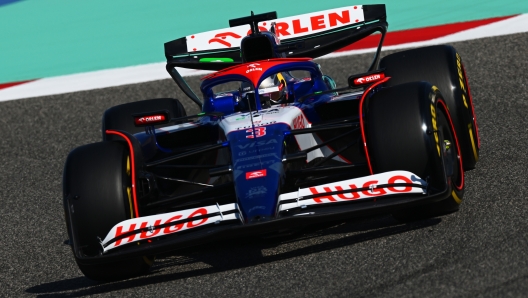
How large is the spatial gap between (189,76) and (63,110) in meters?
1.60

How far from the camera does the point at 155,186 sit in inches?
253

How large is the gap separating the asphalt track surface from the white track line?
9.47 feet

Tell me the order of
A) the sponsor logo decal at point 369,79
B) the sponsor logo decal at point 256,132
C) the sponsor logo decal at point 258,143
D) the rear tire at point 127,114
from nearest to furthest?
the sponsor logo decal at point 258,143
the sponsor logo decal at point 256,132
the sponsor logo decal at point 369,79
the rear tire at point 127,114

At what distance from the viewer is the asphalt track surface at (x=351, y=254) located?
5195 mm

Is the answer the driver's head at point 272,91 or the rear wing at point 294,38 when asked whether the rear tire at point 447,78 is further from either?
the rear wing at point 294,38

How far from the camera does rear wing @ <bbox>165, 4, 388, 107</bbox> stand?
8.33m

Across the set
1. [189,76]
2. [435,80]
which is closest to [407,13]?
[189,76]

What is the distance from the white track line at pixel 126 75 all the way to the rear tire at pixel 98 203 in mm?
6380

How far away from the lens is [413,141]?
5.82 meters

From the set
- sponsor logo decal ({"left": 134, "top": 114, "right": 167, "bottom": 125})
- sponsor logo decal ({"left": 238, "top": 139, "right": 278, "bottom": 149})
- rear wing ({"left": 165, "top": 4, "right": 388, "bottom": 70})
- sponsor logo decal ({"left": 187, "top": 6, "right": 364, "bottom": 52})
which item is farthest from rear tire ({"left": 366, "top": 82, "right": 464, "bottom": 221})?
sponsor logo decal ({"left": 187, "top": 6, "right": 364, "bottom": 52})

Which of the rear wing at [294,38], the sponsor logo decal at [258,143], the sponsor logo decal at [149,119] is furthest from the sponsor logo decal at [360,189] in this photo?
the rear wing at [294,38]

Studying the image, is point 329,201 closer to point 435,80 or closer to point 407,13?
point 435,80

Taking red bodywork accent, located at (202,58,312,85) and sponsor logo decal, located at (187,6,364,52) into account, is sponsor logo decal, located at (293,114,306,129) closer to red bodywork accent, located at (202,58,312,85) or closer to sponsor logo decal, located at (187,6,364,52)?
red bodywork accent, located at (202,58,312,85)

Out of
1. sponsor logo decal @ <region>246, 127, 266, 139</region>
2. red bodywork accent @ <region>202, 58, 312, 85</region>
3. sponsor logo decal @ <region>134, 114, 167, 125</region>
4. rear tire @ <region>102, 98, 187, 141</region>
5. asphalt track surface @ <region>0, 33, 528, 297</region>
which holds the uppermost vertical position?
red bodywork accent @ <region>202, 58, 312, 85</region>
